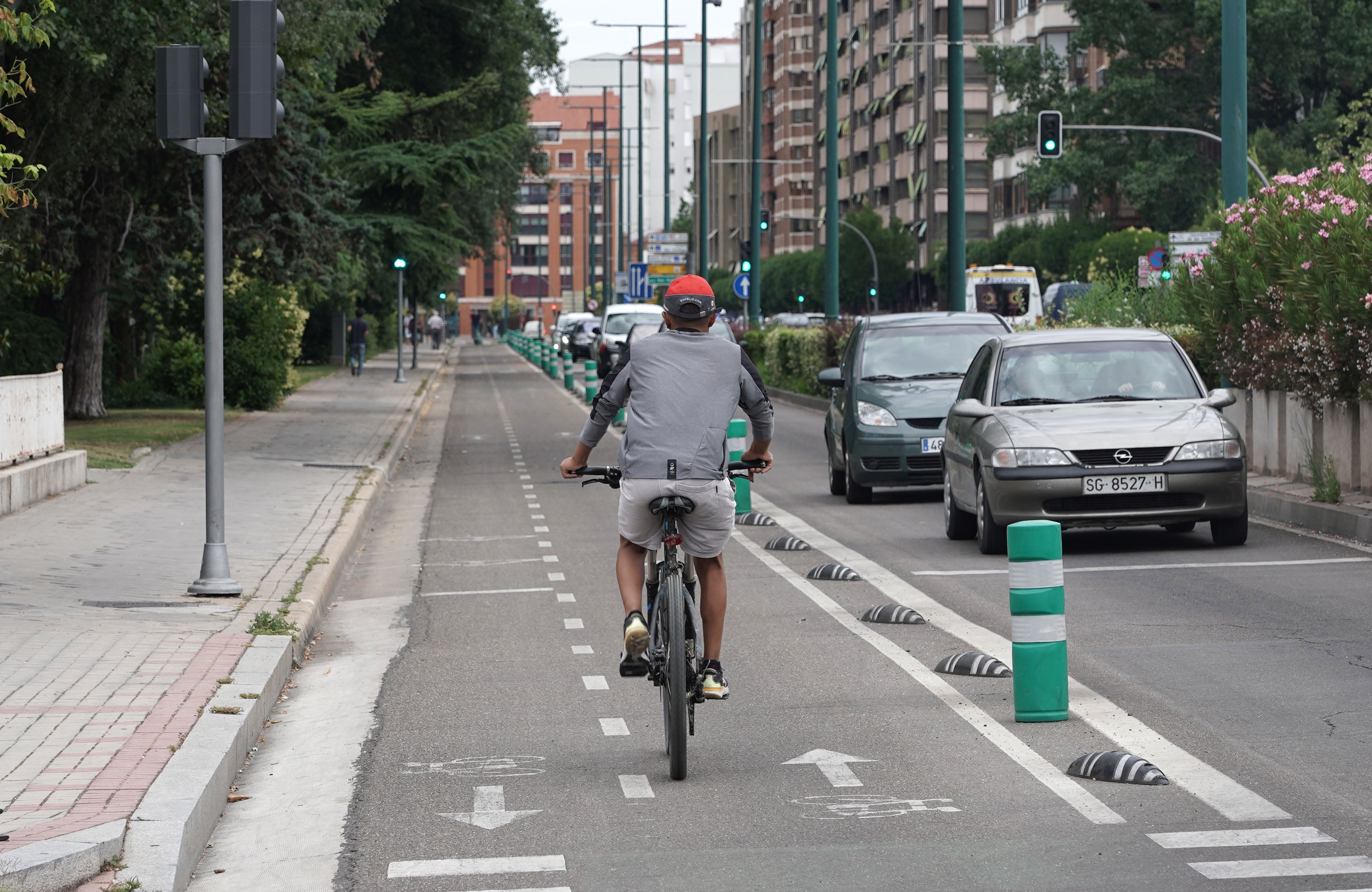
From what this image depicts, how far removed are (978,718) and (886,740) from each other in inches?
21.4

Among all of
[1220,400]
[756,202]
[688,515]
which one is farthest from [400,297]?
[688,515]

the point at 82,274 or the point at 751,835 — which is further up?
the point at 82,274

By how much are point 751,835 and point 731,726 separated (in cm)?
184

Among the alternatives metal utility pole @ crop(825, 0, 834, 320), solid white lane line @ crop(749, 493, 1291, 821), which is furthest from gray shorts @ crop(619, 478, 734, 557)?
metal utility pole @ crop(825, 0, 834, 320)

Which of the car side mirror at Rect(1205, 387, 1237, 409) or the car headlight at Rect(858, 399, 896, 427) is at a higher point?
the car side mirror at Rect(1205, 387, 1237, 409)

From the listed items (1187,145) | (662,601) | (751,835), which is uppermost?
(1187,145)

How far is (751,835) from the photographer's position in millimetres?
6070

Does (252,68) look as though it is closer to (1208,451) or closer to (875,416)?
(1208,451)

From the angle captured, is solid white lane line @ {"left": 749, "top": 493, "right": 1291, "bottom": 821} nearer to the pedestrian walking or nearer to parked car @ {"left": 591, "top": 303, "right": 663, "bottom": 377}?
parked car @ {"left": 591, "top": 303, "right": 663, "bottom": 377}

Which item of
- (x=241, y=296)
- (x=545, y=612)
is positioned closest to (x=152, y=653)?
(x=545, y=612)

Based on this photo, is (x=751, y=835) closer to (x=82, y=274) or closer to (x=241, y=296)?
(x=82, y=274)

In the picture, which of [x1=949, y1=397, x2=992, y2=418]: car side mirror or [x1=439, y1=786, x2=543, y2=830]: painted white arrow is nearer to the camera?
[x1=439, y1=786, x2=543, y2=830]: painted white arrow

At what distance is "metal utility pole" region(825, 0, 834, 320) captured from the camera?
3978cm

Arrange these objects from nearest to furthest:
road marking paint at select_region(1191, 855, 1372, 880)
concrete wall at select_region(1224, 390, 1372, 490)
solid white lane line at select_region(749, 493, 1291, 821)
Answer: road marking paint at select_region(1191, 855, 1372, 880), solid white lane line at select_region(749, 493, 1291, 821), concrete wall at select_region(1224, 390, 1372, 490)
